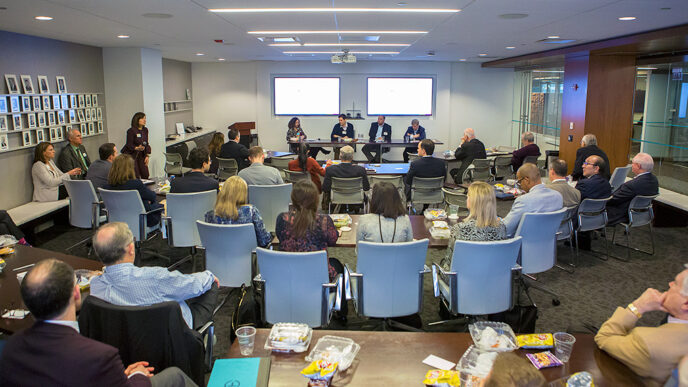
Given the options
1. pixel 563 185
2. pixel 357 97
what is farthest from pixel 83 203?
pixel 357 97

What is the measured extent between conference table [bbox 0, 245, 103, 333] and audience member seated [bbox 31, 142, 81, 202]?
3.66 m

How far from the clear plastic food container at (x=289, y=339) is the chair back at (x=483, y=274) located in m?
1.49

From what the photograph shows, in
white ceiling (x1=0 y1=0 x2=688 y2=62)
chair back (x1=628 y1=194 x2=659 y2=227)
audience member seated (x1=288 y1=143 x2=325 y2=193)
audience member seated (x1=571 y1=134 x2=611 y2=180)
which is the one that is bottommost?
chair back (x1=628 y1=194 x2=659 y2=227)

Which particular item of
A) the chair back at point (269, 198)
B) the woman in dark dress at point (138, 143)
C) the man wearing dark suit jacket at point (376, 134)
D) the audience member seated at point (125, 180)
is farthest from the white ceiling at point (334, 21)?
the man wearing dark suit jacket at point (376, 134)

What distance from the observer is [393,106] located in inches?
599

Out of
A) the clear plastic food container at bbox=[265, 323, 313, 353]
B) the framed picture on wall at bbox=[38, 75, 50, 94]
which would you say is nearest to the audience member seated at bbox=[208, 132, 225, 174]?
the framed picture on wall at bbox=[38, 75, 50, 94]

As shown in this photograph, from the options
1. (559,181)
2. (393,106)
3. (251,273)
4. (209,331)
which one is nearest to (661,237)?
(559,181)

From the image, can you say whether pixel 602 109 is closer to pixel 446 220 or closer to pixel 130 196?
pixel 446 220

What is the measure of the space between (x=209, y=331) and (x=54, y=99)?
6.80 meters

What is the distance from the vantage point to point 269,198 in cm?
589

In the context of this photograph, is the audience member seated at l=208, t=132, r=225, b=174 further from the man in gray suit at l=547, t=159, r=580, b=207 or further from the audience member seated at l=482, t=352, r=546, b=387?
the audience member seated at l=482, t=352, r=546, b=387

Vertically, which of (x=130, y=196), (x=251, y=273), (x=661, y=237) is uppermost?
(x=130, y=196)

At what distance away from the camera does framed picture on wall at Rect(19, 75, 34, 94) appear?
7465mm

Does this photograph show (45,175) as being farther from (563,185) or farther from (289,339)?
(563,185)
